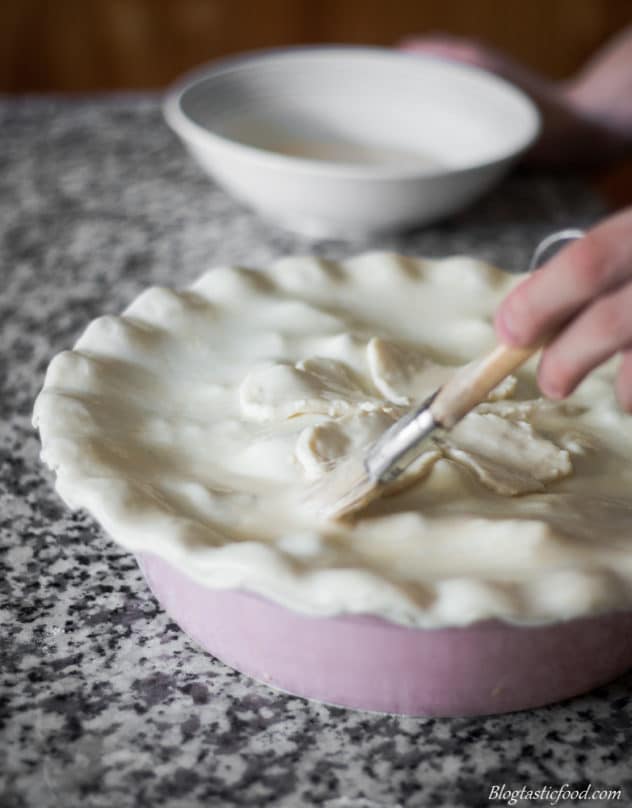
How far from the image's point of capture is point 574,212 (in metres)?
1.49

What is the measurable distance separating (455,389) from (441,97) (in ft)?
3.36

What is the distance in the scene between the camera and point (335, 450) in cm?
71

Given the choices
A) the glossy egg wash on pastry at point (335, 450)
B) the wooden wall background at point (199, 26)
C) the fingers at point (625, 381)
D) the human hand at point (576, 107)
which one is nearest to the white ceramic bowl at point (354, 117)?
the human hand at point (576, 107)

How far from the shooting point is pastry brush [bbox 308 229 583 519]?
0.61m

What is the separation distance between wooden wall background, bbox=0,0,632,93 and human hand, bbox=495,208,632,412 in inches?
111

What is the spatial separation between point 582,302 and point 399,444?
0.14m

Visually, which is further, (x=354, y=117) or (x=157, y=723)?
(x=354, y=117)

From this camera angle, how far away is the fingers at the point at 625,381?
651 mm

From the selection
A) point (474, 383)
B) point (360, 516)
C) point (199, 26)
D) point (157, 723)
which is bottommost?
point (199, 26)

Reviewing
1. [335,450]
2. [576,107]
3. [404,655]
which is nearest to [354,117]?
[576,107]

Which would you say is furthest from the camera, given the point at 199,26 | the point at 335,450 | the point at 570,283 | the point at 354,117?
the point at 199,26

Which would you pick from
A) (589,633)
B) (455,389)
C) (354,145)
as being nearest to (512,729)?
(589,633)

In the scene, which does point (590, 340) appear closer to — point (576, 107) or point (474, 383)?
point (474, 383)

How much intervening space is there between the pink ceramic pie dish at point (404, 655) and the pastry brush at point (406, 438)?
8 cm
